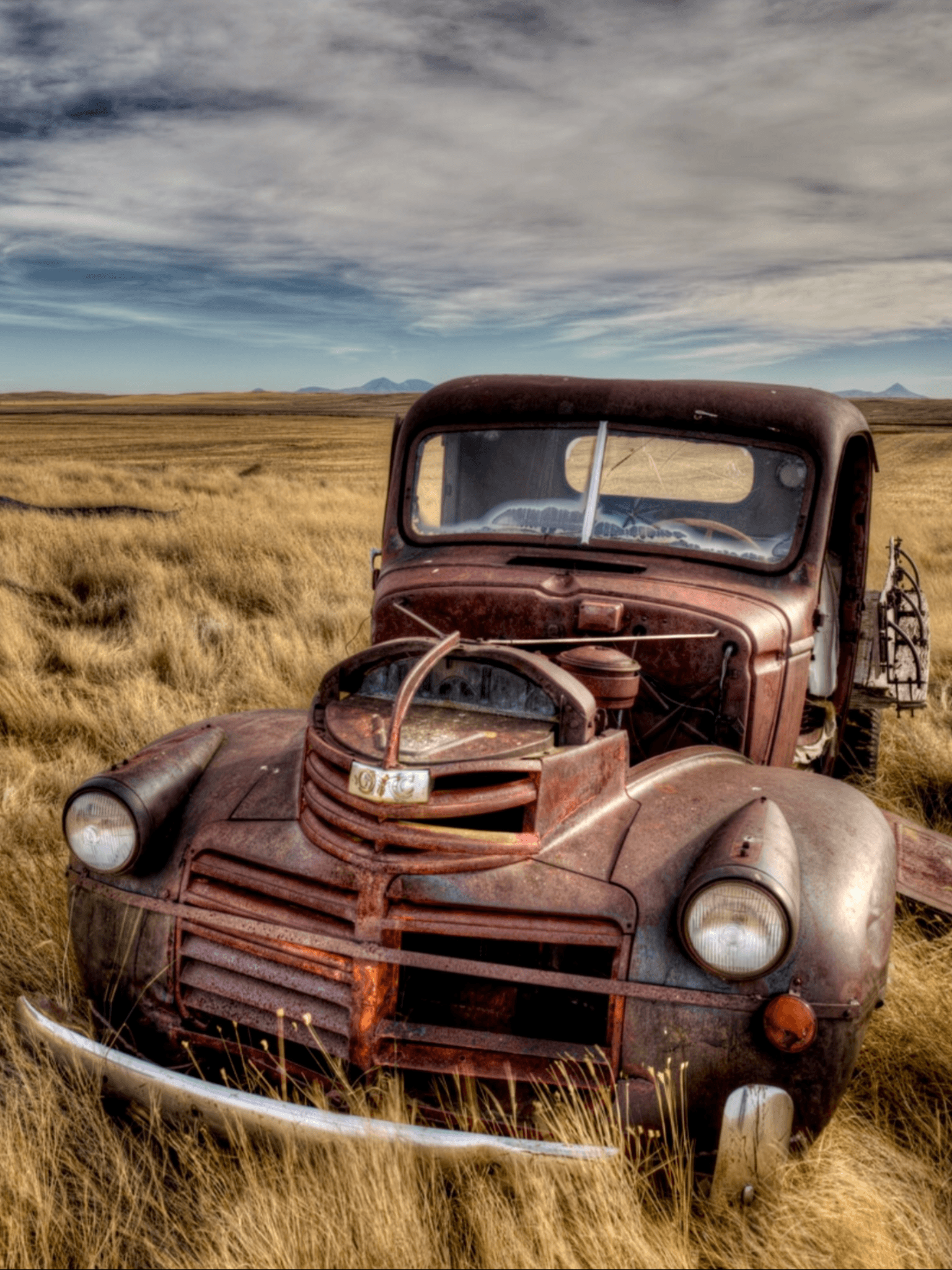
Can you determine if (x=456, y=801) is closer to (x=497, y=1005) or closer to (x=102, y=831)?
(x=497, y=1005)

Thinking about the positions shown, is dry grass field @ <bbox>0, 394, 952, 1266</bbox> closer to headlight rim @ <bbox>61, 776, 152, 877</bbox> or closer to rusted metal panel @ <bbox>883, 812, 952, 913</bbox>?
rusted metal panel @ <bbox>883, 812, 952, 913</bbox>

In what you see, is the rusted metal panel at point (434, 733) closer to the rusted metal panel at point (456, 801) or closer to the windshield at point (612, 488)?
the rusted metal panel at point (456, 801)

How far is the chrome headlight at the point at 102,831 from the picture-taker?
2609mm

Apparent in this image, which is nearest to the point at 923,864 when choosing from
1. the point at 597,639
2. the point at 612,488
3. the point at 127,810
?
the point at 597,639

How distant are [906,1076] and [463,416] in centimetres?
280

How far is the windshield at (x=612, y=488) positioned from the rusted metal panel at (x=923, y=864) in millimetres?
1091

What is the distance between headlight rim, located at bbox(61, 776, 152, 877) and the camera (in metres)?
2.60

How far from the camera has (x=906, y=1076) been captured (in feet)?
9.21

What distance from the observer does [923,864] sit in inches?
135

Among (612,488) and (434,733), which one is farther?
(612,488)

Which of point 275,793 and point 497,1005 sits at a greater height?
point 275,793

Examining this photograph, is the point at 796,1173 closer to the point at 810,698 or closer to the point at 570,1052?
the point at 570,1052

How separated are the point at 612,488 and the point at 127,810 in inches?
84.3

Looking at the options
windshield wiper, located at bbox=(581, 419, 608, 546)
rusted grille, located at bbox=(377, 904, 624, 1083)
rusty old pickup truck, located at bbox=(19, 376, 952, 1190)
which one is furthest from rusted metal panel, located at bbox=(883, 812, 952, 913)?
windshield wiper, located at bbox=(581, 419, 608, 546)
